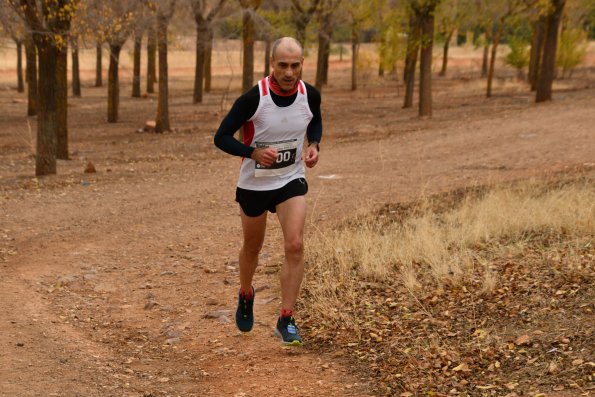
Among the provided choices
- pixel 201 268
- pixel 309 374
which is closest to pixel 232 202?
pixel 201 268

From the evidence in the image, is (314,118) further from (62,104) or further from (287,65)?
(62,104)

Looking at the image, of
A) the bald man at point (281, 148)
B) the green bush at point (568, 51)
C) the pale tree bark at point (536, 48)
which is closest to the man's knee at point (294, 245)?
the bald man at point (281, 148)

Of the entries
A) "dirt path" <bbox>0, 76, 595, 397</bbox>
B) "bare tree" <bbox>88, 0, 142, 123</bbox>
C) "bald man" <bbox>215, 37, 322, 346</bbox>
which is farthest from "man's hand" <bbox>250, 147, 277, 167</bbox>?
"bare tree" <bbox>88, 0, 142, 123</bbox>

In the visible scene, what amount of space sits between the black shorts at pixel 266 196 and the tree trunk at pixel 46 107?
951 centimetres

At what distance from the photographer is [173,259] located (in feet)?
30.8

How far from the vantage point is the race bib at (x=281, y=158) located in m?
5.75

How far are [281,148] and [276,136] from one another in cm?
9

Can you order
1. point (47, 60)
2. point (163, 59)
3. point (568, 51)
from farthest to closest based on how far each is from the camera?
point (568, 51)
point (163, 59)
point (47, 60)

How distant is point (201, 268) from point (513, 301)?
3731mm

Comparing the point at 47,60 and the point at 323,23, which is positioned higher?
the point at 323,23

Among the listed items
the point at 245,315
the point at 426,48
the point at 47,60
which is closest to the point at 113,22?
the point at 47,60

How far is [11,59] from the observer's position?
70938mm

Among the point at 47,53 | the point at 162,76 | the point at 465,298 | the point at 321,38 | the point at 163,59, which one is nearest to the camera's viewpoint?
the point at 465,298

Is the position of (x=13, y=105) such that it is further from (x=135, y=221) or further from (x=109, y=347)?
(x=109, y=347)
